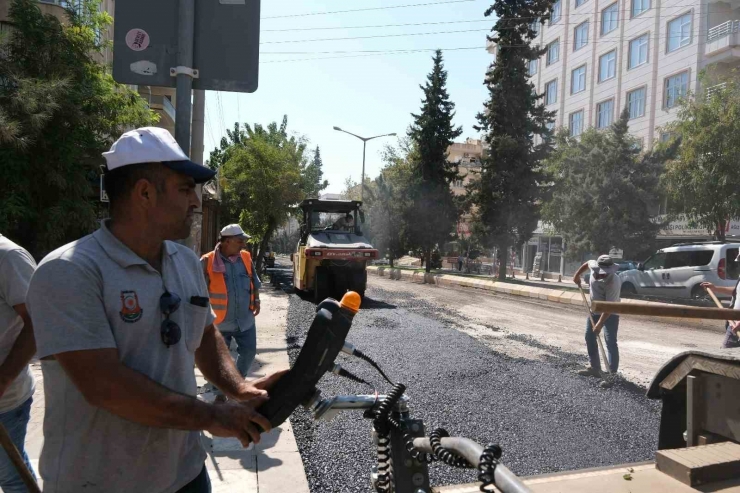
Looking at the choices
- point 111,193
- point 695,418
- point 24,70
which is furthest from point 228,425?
point 24,70

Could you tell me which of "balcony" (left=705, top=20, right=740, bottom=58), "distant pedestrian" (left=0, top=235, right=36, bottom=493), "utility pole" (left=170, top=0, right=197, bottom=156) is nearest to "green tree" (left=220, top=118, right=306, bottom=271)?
"utility pole" (left=170, top=0, right=197, bottom=156)

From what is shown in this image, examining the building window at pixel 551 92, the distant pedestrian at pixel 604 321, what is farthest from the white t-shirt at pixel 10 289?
the building window at pixel 551 92

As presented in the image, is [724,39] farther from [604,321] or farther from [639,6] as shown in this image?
[604,321]

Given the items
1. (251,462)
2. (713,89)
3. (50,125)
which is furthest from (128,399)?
(713,89)

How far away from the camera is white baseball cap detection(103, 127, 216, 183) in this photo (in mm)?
1608

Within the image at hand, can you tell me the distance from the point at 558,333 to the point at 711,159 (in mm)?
11142

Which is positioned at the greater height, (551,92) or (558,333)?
(551,92)

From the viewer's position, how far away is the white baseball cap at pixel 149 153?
161cm

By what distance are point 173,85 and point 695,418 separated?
11.4 ft

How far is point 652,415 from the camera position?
555 centimetres

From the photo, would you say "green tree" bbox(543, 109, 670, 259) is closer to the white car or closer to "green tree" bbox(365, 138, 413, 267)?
the white car

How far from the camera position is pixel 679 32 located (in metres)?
30.1

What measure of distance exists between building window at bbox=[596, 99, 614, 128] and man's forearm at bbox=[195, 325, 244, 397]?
38418mm

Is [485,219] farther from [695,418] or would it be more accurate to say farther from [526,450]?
[695,418]
